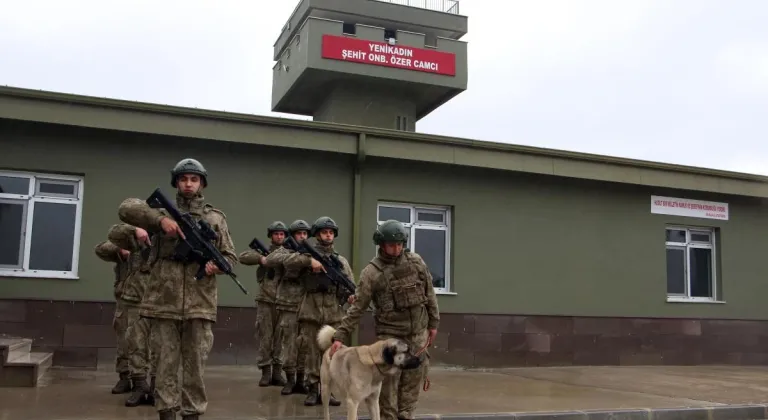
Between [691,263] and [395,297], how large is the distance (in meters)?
10.7

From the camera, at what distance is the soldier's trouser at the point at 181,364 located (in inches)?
221

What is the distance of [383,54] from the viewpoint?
22.4 m

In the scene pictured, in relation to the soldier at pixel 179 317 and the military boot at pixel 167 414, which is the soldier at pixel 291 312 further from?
the military boot at pixel 167 414

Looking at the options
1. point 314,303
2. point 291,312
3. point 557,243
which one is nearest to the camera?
point 314,303

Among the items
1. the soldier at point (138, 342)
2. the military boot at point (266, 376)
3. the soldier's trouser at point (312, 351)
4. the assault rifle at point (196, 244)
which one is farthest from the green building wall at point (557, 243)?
the assault rifle at point (196, 244)

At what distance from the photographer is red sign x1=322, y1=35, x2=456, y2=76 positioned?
22.0m

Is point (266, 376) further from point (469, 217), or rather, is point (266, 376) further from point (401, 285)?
point (469, 217)

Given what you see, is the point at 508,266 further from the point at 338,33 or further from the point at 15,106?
the point at 338,33

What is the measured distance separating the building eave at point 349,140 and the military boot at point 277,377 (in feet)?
12.4

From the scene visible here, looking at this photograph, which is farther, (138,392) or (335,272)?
(335,272)

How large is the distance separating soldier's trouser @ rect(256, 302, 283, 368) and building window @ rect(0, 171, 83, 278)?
315 cm

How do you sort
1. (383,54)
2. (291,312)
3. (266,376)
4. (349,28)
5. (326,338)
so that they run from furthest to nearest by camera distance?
1. (349,28)
2. (383,54)
3. (266,376)
4. (291,312)
5. (326,338)

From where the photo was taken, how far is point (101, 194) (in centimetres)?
1073

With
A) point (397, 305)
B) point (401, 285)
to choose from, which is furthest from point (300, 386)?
point (401, 285)
